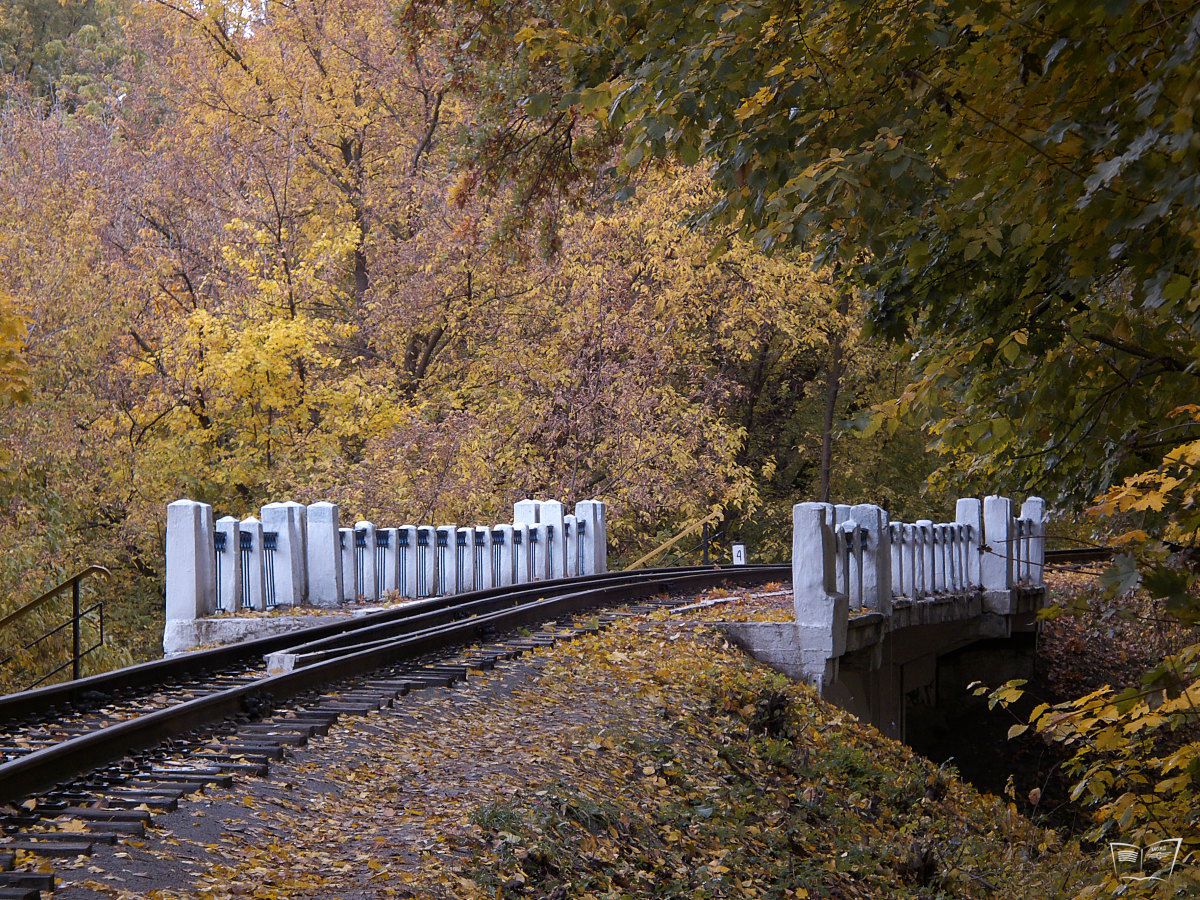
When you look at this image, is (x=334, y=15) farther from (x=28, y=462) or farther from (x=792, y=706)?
(x=792, y=706)

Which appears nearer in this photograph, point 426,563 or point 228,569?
point 228,569

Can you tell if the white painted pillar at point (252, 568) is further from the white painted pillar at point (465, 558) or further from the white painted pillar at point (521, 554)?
the white painted pillar at point (521, 554)

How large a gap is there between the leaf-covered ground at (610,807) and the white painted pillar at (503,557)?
535cm

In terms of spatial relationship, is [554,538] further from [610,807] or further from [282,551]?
[610,807]

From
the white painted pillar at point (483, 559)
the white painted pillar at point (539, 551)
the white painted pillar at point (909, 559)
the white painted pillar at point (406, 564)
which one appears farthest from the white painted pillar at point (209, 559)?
the white painted pillar at point (909, 559)

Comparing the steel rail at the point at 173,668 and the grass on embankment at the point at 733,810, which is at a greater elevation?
the steel rail at the point at 173,668

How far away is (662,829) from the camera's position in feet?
24.7

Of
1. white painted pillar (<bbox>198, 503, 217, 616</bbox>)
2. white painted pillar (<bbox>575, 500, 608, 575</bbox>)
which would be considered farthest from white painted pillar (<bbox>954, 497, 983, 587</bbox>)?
white painted pillar (<bbox>198, 503, 217, 616</bbox>)

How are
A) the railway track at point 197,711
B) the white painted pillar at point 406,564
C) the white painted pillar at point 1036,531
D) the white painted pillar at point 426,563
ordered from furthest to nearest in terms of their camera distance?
the white painted pillar at point 1036,531
the white painted pillar at point 426,563
the white painted pillar at point 406,564
the railway track at point 197,711

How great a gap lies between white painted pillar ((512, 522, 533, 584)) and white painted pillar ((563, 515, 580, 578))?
1.59 m

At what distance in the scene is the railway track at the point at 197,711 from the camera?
229 inches

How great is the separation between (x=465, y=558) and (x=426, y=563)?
2.60ft

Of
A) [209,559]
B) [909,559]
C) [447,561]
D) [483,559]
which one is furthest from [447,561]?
[909,559]

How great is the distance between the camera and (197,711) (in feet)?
25.9
